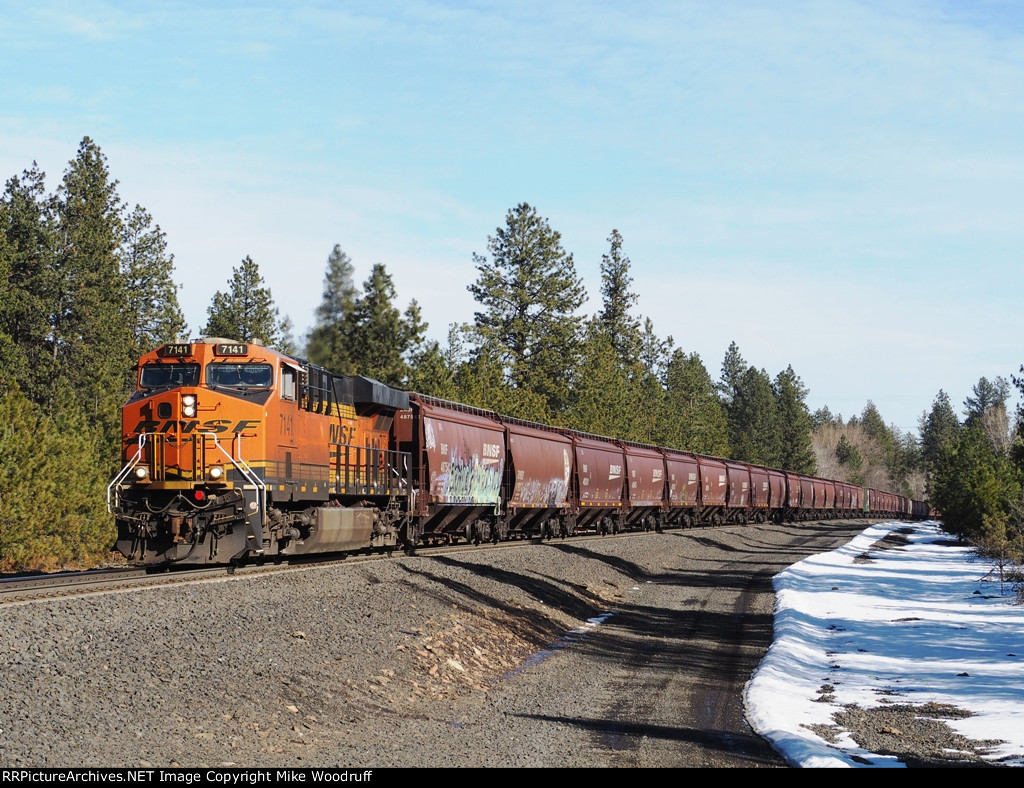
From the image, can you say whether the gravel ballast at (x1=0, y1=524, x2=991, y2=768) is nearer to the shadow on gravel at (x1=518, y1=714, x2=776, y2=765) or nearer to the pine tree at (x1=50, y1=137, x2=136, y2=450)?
the shadow on gravel at (x1=518, y1=714, x2=776, y2=765)

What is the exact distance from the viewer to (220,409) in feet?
58.7

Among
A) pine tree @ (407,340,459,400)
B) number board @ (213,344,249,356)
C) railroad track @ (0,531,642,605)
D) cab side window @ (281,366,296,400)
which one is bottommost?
railroad track @ (0,531,642,605)

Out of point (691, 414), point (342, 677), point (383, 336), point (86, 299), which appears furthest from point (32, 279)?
point (691, 414)

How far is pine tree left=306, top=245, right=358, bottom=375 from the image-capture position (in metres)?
25.8

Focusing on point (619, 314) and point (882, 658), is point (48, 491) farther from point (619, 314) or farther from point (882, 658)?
point (619, 314)

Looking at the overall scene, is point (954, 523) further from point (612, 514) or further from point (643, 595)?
point (643, 595)

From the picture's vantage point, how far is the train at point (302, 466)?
56.5ft

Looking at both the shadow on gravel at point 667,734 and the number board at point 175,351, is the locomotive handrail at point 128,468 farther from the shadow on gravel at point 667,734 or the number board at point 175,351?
the shadow on gravel at point 667,734

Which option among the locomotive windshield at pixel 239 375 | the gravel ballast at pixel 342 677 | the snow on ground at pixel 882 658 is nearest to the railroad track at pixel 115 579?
the gravel ballast at pixel 342 677

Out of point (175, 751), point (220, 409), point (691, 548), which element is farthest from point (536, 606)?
point (691, 548)

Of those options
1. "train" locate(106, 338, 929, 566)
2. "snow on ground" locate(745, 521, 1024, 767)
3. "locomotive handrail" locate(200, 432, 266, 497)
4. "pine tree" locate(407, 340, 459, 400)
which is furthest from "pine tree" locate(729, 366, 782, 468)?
"locomotive handrail" locate(200, 432, 266, 497)

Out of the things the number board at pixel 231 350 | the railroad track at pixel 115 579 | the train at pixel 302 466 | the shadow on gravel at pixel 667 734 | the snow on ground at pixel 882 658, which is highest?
the number board at pixel 231 350

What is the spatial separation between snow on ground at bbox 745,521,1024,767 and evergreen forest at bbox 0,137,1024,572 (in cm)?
930

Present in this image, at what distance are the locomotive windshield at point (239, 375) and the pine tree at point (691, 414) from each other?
8687 cm
